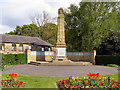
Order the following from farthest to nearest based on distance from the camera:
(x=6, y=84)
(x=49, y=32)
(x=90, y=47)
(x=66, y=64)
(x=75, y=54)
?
(x=49, y=32) < (x=75, y=54) < (x=90, y=47) < (x=66, y=64) < (x=6, y=84)

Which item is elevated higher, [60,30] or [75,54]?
[60,30]

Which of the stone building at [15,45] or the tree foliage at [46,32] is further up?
the tree foliage at [46,32]

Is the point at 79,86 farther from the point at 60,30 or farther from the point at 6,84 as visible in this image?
the point at 60,30

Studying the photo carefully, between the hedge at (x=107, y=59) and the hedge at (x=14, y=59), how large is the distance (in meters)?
14.8

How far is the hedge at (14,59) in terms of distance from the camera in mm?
22422

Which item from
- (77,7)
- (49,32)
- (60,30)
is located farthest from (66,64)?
(49,32)

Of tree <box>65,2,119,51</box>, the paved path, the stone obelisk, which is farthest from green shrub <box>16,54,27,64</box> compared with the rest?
tree <box>65,2,119,51</box>

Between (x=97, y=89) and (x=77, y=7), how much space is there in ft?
76.2

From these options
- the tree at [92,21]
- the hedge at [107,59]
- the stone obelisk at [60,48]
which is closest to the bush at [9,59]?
the stone obelisk at [60,48]

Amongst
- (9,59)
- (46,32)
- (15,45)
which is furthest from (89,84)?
(46,32)

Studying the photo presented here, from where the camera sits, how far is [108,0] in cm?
2608

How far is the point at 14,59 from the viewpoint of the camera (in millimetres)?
23938

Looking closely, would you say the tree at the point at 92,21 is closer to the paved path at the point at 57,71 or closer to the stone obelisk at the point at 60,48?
the stone obelisk at the point at 60,48

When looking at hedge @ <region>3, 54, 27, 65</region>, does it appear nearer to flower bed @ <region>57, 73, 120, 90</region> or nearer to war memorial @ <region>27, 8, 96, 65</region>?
war memorial @ <region>27, 8, 96, 65</region>
